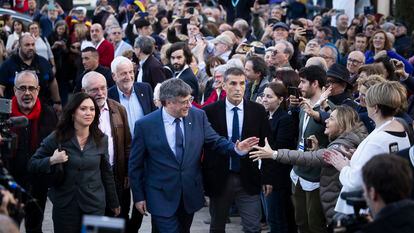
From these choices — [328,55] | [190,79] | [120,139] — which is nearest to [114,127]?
[120,139]

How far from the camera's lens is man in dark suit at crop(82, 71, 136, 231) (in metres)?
10.0

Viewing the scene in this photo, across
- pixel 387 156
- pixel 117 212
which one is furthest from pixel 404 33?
pixel 387 156

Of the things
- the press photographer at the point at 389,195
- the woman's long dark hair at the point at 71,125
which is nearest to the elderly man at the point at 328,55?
the woman's long dark hair at the point at 71,125

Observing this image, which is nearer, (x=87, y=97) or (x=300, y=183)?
(x=87, y=97)

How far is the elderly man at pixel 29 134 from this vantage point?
1000cm

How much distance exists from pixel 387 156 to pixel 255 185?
412 cm

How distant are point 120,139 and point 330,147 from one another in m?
2.26

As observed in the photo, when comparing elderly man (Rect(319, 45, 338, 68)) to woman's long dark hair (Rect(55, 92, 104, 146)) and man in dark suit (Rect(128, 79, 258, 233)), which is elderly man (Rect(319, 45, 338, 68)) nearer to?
man in dark suit (Rect(128, 79, 258, 233))

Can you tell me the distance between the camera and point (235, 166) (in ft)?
32.6

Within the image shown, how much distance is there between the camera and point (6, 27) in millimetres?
20328

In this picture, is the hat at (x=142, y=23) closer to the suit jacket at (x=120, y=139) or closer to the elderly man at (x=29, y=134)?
the elderly man at (x=29, y=134)

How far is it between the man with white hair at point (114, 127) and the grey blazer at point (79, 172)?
838 millimetres

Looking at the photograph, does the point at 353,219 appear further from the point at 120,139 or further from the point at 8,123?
the point at 120,139

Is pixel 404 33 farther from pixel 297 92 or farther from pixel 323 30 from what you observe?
pixel 297 92
